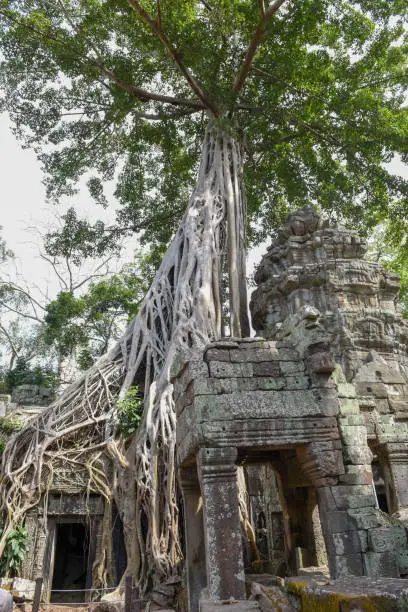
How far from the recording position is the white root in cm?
686

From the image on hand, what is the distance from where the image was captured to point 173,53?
9.35m

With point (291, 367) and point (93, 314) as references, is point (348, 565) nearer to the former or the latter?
point (291, 367)

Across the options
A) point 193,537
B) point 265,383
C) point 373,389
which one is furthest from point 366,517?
point 373,389

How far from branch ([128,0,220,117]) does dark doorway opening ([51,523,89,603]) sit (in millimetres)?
9458

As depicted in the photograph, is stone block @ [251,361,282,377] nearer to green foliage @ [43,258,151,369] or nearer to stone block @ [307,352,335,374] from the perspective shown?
stone block @ [307,352,335,374]

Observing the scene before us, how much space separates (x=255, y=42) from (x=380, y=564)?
8.68 meters

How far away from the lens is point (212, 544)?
3.67 m

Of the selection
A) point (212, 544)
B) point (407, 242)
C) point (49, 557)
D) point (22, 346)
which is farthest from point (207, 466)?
point (22, 346)

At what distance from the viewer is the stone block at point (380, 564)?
3.76 m

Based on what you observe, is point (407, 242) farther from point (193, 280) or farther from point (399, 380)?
point (193, 280)

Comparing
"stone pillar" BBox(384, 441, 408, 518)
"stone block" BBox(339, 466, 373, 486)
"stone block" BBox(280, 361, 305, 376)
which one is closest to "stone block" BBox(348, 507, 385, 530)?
"stone block" BBox(339, 466, 373, 486)

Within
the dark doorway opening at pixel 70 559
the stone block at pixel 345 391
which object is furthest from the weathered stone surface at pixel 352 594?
the dark doorway opening at pixel 70 559

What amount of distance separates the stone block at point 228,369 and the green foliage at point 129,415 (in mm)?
4501

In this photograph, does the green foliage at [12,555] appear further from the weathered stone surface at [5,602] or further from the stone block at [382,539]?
the stone block at [382,539]
